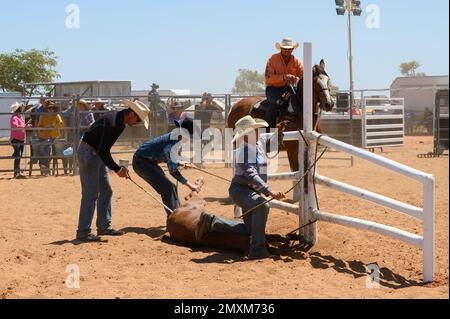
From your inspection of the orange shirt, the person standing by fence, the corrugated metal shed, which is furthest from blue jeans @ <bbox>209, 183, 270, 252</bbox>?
the corrugated metal shed

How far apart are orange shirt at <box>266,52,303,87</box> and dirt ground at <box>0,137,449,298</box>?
1825mm

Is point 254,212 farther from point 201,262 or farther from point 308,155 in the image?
point 308,155

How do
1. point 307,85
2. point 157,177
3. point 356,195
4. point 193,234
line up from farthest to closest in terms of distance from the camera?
1. point 157,177
2. point 193,234
3. point 307,85
4. point 356,195

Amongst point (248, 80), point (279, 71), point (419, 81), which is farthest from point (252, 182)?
point (248, 80)

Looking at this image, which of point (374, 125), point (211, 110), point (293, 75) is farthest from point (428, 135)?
point (293, 75)

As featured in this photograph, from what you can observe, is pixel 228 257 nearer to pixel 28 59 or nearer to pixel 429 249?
pixel 429 249

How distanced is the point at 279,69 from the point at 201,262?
4217 millimetres

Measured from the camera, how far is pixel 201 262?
626 centimetres

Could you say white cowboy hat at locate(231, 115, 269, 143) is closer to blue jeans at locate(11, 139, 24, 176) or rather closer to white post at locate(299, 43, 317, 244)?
white post at locate(299, 43, 317, 244)

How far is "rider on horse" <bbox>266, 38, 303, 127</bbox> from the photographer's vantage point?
376 inches

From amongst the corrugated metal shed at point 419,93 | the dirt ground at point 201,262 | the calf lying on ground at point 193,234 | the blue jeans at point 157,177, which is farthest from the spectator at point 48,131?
the corrugated metal shed at point 419,93

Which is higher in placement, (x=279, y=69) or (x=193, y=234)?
(x=279, y=69)

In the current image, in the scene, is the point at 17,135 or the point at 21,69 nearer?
the point at 17,135
